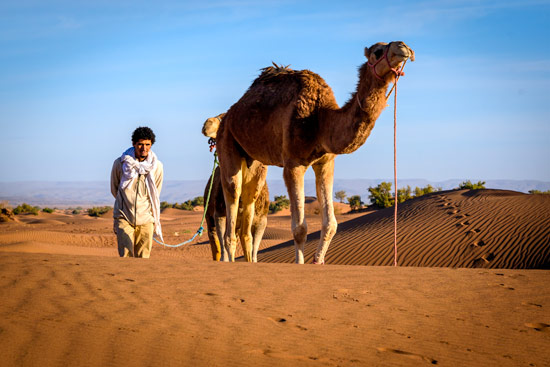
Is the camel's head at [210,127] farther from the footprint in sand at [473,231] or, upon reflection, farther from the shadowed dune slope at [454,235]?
the footprint in sand at [473,231]

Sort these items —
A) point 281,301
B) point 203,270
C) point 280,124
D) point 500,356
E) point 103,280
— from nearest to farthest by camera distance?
point 500,356 → point 281,301 → point 103,280 → point 203,270 → point 280,124

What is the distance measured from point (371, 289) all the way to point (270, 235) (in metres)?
20.2

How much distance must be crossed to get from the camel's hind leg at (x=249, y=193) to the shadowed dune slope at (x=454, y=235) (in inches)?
210

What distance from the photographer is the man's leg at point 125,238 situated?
7.84 metres

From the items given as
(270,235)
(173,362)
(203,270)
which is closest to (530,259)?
(203,270)

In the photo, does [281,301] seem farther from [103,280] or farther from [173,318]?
[103,280]

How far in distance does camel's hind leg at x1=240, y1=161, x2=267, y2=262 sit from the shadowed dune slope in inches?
210

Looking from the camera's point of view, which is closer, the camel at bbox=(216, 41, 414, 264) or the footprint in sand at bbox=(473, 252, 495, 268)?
the camel at bbox=(216, 41, 414, 264)

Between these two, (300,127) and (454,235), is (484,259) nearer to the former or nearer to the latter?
(454,235)

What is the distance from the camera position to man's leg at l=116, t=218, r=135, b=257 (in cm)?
784

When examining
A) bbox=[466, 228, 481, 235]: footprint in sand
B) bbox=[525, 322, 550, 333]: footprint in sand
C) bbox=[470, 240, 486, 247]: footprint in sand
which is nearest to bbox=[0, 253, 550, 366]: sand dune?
bbox=[525, 322, 550, 333]: footprint in sand

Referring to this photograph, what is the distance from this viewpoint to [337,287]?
5562 millimetres

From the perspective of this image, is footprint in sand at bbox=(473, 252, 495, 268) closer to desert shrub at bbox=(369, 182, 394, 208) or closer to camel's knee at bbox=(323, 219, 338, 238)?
camel's knee at bbox=(323, 219, 338, 238)

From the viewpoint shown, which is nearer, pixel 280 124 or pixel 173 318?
pixel 173 318
